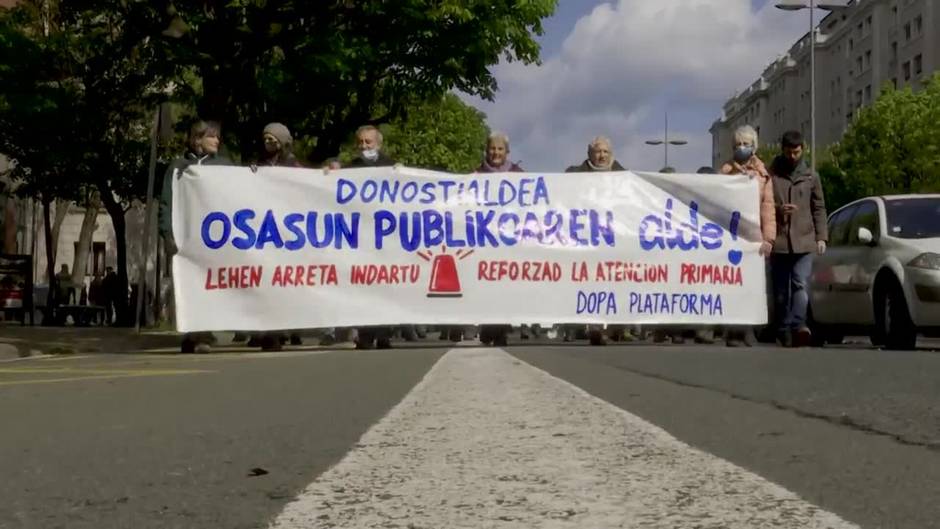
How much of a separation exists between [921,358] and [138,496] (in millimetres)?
7069

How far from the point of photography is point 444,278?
12250 millimetres

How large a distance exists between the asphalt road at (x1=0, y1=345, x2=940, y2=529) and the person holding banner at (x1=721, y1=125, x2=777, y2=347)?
11.4ft

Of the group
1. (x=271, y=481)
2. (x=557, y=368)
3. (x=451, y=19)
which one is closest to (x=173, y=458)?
(x=271, y=481)

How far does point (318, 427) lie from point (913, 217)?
9336 mm

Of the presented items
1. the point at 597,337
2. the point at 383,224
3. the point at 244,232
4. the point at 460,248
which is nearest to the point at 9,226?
the point at 244,232

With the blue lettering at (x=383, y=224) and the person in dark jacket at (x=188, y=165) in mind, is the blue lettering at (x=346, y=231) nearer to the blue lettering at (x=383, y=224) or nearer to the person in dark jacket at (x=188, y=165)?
the blue lettering at (x=383, y=224)

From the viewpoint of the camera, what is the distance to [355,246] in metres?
12.2

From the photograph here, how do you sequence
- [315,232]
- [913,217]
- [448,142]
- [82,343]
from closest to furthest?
[315,232], [913,217], [82,343], [448,142]

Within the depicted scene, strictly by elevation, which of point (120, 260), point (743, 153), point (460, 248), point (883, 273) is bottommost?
point (883, 273)

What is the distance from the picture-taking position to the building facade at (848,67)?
2904 inches

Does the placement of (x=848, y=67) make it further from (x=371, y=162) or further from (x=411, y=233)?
(x=411, y=233)

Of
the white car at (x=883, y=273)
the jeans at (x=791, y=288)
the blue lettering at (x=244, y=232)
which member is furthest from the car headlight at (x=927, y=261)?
the blue lettering at (x=244, y=232)

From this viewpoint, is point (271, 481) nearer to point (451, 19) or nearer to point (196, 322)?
point (196, 322)

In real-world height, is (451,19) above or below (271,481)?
above
